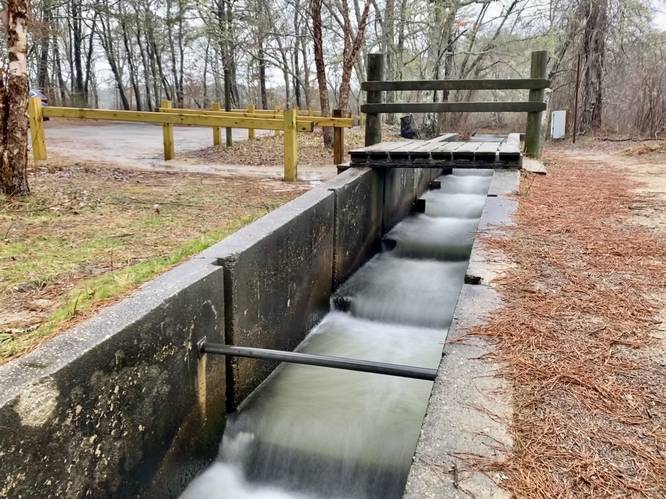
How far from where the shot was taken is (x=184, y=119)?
10.2 metres

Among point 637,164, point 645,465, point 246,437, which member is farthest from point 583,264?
point 637,164

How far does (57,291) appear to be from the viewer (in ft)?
11.7

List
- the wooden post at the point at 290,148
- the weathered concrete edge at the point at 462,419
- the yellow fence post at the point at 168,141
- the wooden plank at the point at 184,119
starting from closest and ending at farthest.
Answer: the weathered concrete edge at the point at 462,419
the wooden post at the point at 290,148
the wooden plank at the point at 184,119
the yellow fence post at the point at 168,141

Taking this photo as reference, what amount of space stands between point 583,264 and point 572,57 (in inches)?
746

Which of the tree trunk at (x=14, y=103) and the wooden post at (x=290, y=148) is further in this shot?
the wooden post at (x=290, y=148)

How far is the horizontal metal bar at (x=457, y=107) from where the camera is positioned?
8.09 m

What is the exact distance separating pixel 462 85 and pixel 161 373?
6.52m

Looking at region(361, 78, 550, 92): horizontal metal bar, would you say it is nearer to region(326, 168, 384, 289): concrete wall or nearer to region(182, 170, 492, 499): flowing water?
region(326, 168, 384, 289): concrete wall

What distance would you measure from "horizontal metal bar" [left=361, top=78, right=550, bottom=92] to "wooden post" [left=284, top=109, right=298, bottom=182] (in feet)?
4.41

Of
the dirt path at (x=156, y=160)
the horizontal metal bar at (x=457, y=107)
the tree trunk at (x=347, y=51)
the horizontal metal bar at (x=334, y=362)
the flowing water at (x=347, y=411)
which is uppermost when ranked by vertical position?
the tree trunk at (x=347, y=51)

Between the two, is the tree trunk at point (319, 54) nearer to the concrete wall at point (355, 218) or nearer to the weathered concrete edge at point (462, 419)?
the concrete wall at point (355, 218)

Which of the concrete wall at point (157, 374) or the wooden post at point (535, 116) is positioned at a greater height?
the wooden post at point (535, 116)

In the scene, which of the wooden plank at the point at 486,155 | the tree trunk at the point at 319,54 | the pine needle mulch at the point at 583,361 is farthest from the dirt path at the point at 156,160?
the pine needle mulch at the point at 583,361

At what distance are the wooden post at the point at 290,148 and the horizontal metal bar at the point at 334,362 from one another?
589 centimetres
